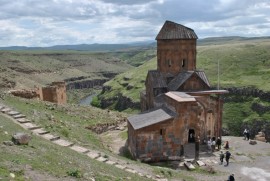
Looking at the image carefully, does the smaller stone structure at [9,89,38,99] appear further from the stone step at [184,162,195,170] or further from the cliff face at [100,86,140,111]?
the cliff face at [100,86,140,111]

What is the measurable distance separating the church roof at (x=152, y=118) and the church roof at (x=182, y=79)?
3629 mm

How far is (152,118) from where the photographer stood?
23922 mm

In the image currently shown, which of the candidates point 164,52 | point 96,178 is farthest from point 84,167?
point 164,52

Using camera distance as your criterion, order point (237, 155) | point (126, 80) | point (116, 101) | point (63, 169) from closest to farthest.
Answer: point (63, 169) → point (237, 155) → point (116, 101) → point (126, 80)

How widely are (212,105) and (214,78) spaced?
1550 inches

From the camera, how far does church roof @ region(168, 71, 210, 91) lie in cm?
2875

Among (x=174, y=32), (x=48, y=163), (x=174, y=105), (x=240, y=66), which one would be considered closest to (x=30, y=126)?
(x=48, y=163)

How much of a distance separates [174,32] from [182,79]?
4626 mm

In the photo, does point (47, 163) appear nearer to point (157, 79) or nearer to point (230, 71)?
point (157, 79)

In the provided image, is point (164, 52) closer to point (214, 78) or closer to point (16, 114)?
point (16, 114)

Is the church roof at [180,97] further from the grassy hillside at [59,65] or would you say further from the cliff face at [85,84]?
the cliff face at [85,84]


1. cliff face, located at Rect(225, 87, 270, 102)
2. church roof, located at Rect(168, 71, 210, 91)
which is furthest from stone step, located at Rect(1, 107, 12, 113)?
cliff face, located at Rect(225, 87, 270, 102)

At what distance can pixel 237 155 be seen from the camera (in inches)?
982

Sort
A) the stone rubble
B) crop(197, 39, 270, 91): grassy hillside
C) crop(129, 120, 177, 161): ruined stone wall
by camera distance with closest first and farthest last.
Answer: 1. the stone rubble
2. crop(129, 120, 177, 161): ruined stone wall
3. crop(197, 39, 270, 91): grassy hillside
